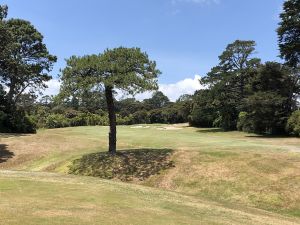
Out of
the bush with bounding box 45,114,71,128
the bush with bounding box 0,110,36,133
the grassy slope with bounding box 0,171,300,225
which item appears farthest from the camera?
the bush with bounding box 45,114,71,128

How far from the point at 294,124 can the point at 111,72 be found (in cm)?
2368

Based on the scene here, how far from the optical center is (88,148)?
35.9m

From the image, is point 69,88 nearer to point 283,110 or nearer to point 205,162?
point 205,162

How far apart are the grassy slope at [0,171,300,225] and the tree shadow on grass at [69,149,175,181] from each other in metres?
7.03

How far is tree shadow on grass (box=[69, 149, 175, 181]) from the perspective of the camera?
1052 inches

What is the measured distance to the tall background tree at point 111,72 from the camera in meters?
29.2

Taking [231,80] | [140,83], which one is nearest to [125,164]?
[140,83]

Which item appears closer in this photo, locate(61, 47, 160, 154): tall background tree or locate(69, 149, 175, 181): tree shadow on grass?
locate(69, 149, 175, 181): tree shadow on grass

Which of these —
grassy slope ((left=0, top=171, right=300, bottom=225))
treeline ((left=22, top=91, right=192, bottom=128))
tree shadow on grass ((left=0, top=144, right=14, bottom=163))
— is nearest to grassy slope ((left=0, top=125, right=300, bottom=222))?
tree shadow on grass ((left=0, top=144, right=14, bottom=163))

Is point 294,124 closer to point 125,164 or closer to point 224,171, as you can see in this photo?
point 224,171

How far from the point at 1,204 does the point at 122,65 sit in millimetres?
18096

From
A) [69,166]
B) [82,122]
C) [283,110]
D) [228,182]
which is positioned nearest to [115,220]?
[228,182]

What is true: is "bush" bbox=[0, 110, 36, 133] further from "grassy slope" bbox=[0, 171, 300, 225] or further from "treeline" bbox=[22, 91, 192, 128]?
"grassy slope" bbox=[0, 171, 300, 225]

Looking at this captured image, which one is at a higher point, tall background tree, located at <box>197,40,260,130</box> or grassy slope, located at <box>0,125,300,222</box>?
tall background tree, located at <box>197,40,260,130</box>
